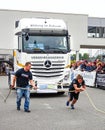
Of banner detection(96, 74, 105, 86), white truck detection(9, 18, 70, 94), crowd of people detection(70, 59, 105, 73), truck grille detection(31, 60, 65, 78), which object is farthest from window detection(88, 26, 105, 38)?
truck grille detection(31, 60, 65, 78)

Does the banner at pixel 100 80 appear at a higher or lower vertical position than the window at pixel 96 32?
lower

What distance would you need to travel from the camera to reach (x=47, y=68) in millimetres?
16391

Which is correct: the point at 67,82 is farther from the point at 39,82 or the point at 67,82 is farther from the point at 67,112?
the point at 67,112

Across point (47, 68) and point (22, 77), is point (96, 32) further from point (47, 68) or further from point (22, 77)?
point (22, 77)

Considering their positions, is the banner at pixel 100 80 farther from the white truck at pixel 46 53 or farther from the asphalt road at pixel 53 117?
the asphalt road at pixel 53 117

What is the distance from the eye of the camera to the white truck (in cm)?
1630

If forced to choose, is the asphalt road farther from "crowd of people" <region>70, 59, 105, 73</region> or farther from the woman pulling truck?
"crowd of people" <region>70, 59, 105, 73</region>

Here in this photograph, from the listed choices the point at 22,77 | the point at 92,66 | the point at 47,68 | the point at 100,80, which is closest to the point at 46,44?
the point at 47,68

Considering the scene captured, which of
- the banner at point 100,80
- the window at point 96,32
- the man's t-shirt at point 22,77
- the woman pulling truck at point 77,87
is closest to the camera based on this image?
Result: the man's t-shirt at point 22,77

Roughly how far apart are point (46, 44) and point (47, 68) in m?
1.12

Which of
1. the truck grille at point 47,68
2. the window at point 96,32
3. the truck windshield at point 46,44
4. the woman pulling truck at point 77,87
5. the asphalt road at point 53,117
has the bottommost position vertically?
the asphalt road at point 53,117

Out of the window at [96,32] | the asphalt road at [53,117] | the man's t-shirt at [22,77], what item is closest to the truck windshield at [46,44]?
the asphalt road at [53,117]

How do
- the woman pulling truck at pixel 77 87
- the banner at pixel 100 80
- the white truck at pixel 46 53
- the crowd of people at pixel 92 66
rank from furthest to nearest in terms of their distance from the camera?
the crowd of people at pixel 92 66 → the banner at pixel 100 80 → the white truck at pixel 46 53 → the woman pulling truck at pixel 77 87

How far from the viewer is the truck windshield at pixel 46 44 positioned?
645 inches
